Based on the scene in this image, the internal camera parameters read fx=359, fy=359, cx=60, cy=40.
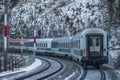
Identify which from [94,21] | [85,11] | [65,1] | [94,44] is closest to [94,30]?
[94,44]

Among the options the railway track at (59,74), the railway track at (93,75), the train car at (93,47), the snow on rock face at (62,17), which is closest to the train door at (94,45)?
the train car at (93,47)

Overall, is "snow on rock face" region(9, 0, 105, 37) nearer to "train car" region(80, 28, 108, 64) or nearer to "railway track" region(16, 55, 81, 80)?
"railway track" region(16, 55, 81, 80)

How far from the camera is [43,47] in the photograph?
61.7 m

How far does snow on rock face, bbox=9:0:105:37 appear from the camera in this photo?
74250 mm

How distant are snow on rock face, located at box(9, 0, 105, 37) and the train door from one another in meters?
41.4

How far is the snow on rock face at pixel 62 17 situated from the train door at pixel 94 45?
1630 inches

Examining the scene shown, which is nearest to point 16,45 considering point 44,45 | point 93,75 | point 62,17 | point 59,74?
Result: point 62,17

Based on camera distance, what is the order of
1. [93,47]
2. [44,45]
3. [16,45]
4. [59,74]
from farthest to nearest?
[16,45] → [44,45] → [93,47] → [59,74]

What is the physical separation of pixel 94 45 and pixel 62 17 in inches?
2178

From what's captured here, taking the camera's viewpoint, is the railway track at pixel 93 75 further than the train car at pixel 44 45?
No

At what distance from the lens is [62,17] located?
8344 cm

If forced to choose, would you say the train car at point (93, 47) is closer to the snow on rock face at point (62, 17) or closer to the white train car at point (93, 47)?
the white train car at point (93, 47)

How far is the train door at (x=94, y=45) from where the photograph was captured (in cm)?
2839

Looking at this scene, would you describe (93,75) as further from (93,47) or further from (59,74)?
(93,47)
